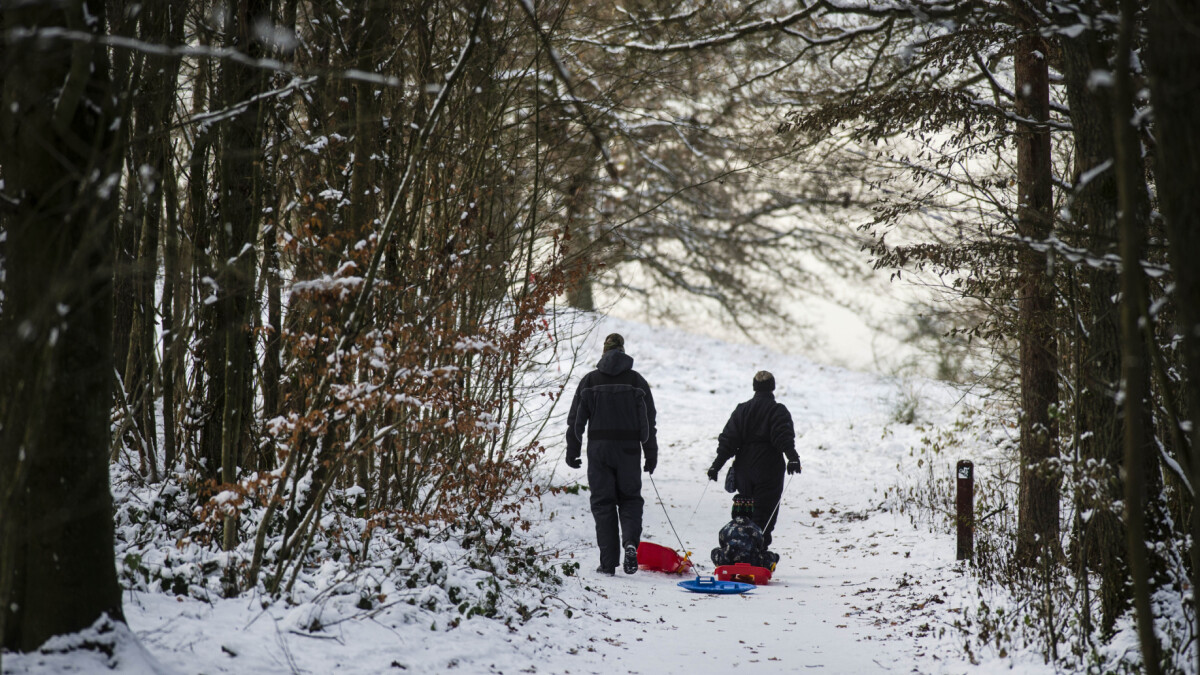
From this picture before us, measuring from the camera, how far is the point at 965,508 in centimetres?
756

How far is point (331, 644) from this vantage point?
167 inches

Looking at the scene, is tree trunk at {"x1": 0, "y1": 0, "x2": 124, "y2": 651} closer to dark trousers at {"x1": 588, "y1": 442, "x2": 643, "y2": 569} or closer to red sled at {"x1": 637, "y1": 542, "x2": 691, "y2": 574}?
dark trousers at {"x1": 588, "y1": 442, "x2": 643, "y2": 569}

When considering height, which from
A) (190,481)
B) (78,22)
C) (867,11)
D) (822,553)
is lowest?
(822,553)

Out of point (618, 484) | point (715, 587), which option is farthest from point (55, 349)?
point (618, 484)

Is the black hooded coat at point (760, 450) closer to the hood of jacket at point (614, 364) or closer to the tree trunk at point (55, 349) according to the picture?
the hood of jacket at point (614, 364)

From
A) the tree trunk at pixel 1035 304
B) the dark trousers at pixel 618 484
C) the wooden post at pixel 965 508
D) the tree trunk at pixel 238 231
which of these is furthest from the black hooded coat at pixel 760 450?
the tree trunk at pixel 238 231

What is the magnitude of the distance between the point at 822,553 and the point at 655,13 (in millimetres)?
6244

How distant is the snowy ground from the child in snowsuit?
0.89 feet

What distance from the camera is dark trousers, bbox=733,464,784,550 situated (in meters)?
8.75

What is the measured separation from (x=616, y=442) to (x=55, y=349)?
5.44m

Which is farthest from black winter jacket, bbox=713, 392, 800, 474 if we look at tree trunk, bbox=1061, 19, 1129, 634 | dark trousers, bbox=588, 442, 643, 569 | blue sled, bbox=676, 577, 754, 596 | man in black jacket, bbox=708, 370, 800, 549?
tree trunk, bbox=1061, 19, 1129, 634

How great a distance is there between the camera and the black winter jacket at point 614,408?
26.8 feet

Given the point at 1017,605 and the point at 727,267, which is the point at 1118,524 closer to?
the point at 1017,605

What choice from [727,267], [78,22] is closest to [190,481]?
[78,22]
